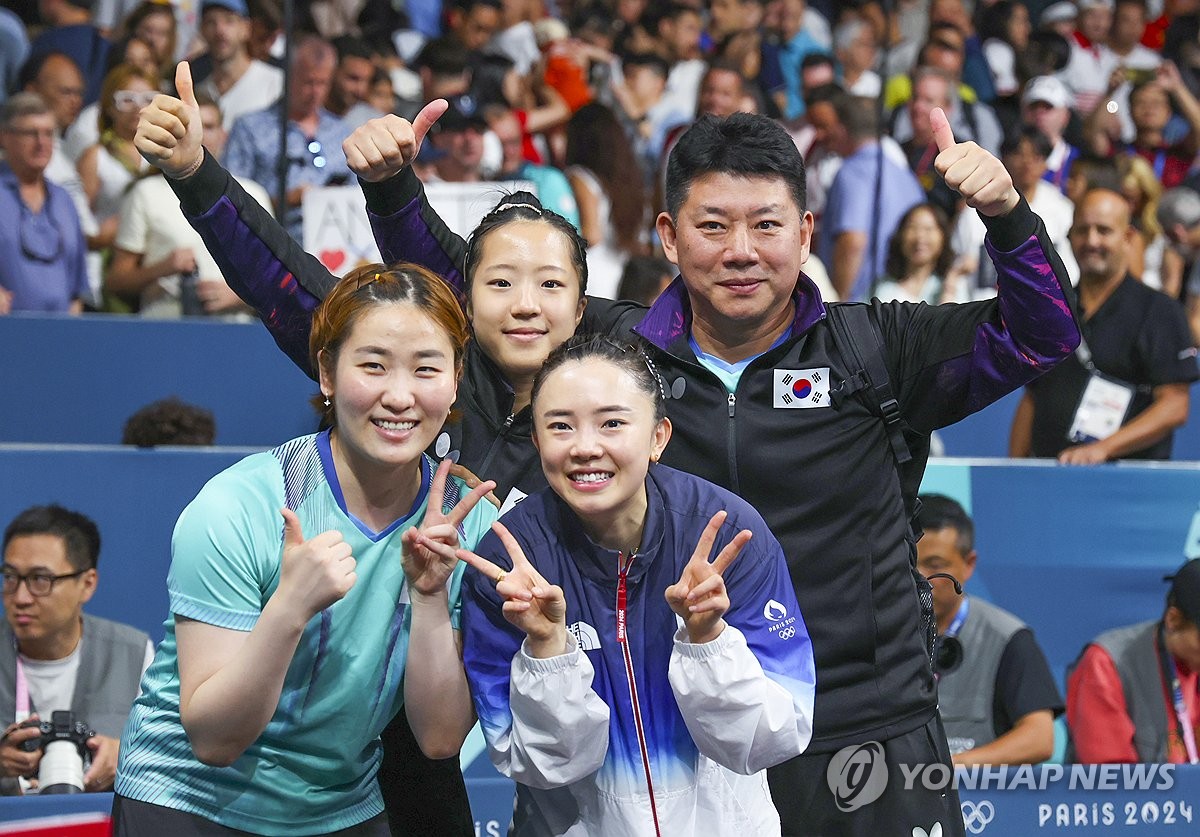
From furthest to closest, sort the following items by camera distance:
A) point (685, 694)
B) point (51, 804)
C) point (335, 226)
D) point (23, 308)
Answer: point (23, 308) < point (335, 226) < point (51, 804) < point (685, 694)

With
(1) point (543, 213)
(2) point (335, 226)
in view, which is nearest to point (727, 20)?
(2) point (335, 226)

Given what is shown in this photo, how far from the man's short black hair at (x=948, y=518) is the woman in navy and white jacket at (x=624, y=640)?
2499 millimetres

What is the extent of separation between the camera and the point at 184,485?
511 centimetres

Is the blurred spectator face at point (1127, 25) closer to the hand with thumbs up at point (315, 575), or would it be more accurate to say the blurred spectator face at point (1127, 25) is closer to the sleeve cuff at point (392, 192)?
the sleeve cuff at point (392, 192)

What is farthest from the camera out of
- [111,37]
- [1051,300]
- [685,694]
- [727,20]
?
[727,20]

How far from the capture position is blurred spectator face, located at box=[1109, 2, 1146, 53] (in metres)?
10.9

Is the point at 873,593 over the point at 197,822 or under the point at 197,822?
over

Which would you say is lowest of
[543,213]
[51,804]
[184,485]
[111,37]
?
[51,804]

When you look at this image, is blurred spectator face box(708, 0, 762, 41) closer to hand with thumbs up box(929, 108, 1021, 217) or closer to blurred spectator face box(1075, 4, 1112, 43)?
blurred spectator face box(1075, 4, 1112, 43)

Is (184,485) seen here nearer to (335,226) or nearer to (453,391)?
(335,226)

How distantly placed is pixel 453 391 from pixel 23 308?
488cm

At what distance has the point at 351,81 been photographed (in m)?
8.13

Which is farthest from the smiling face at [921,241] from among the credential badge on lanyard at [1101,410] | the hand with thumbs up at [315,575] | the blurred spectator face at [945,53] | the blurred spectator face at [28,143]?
the hand with thumbs up at [315,575]

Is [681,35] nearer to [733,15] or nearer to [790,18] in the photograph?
[733,15]
